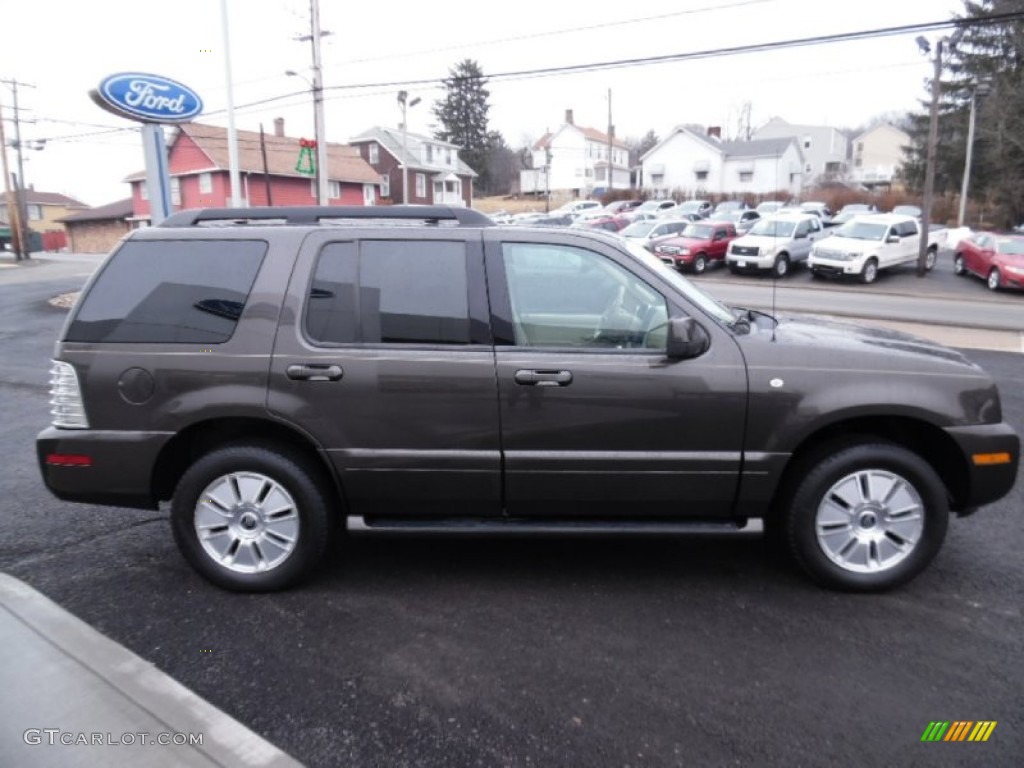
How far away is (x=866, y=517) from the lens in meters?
3.56

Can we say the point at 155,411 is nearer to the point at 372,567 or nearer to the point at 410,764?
the point at 372,567

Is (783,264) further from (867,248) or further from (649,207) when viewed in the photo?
(649,207)

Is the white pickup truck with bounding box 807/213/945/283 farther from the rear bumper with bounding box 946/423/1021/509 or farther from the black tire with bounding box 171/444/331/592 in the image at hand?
the black tire with bounding box 171/444/331/592

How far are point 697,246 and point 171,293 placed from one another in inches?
942

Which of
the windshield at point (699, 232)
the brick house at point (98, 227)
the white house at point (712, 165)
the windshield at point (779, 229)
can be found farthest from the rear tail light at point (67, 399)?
the white house at point (712, 165)

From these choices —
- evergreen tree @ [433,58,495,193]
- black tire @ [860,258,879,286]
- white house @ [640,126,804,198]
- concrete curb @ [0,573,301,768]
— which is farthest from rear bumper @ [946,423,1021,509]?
evergreen tree @ [433,58,495,193]

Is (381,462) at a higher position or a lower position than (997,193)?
lower

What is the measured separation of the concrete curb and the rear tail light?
0.95m

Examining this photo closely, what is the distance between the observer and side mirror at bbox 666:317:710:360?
3350 millimetres

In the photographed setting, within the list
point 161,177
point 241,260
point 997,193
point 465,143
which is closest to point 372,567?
point 241,260

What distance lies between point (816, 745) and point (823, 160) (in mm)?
91032

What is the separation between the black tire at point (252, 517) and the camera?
3.59 meters

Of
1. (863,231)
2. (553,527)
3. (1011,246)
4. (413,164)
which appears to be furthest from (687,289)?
(413,164)

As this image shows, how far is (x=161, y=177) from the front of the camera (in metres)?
10.9
